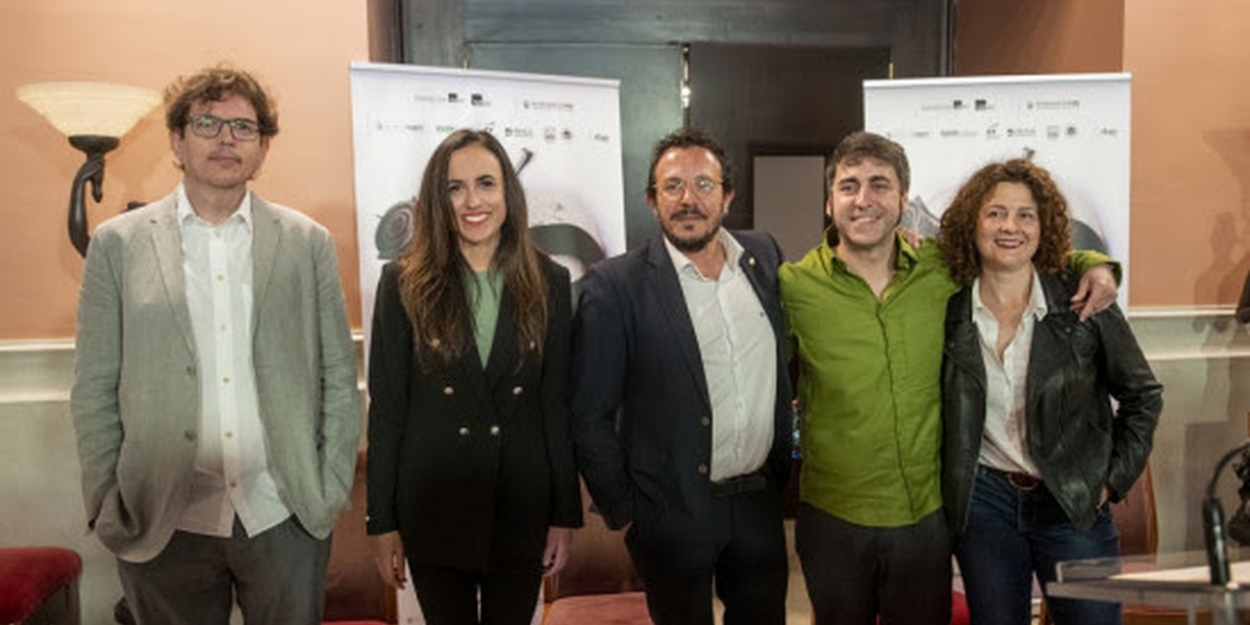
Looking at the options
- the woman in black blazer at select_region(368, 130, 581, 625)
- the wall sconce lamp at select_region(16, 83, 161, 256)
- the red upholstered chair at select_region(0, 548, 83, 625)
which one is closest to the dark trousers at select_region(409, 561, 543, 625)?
the woman in black blazer at select_region(368, 130, 581, 625)

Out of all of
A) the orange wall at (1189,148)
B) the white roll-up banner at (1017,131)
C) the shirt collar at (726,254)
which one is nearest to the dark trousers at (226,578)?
the shirt collar at (726,254)

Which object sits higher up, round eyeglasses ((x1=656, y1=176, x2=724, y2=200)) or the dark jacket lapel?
round eyeglasses ((x1=656, y1=176, x2=724, y2=200))

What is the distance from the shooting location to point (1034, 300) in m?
2.20

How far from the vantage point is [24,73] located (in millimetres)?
3328

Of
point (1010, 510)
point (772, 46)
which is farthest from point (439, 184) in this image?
point (772, 46)

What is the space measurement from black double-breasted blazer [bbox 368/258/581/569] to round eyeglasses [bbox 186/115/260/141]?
1.36ft

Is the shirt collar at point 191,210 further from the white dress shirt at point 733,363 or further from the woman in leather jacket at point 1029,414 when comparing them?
the woman in leather jacket at point 1029,414

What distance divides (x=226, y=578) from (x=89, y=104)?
5.20ft

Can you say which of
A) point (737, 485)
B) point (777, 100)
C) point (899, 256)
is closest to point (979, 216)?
point (899, 256)

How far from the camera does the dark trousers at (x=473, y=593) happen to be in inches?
85.0

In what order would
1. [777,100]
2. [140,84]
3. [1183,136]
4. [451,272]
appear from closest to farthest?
[451,272]
[140,84]
[1183,136]
[777,100]

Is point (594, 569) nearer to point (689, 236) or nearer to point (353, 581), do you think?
Result: point (353, 581)

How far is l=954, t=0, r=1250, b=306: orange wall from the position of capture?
384cm

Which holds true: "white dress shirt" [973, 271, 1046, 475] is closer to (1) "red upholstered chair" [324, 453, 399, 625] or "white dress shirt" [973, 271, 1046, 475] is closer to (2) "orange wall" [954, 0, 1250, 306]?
(1) "red upholstered chair" [324, 453, 399, 625]
